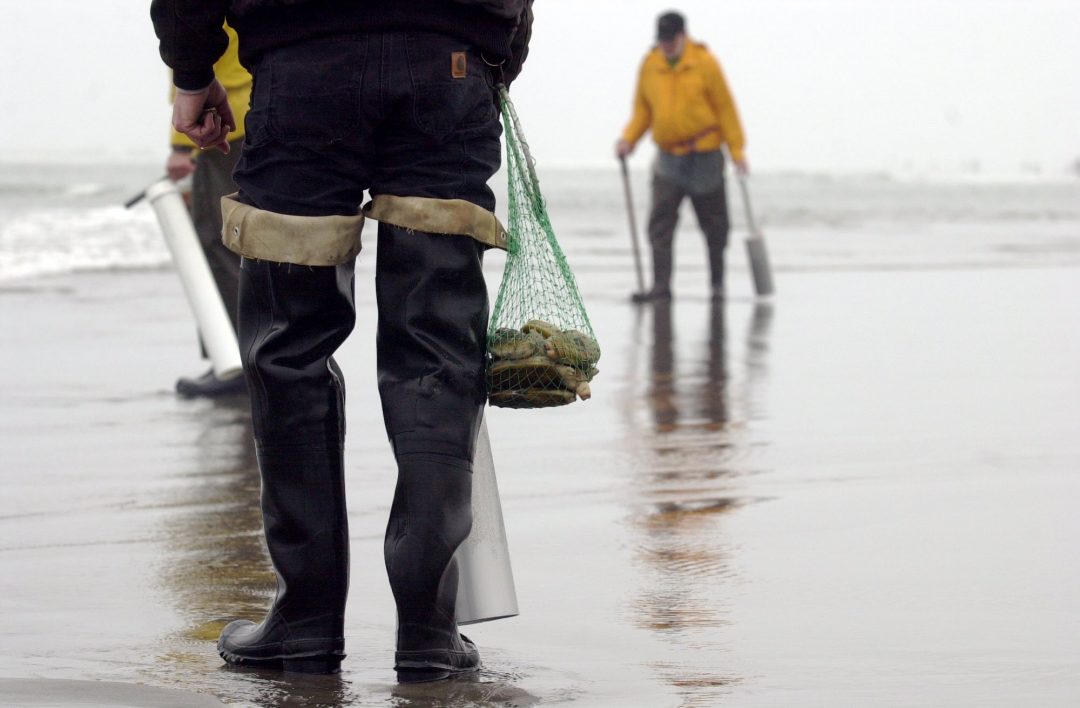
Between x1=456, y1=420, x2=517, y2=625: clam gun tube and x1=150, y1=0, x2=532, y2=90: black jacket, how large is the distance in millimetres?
650

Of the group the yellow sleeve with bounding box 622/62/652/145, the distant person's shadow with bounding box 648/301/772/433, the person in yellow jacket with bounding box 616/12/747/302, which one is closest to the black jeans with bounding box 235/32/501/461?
the distant person's shadow with bounding box 648/301/772/433

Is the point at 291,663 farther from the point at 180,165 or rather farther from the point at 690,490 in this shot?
the point at 180,165

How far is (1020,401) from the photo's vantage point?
627 centimetres

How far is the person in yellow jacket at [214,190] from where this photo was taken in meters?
6.36

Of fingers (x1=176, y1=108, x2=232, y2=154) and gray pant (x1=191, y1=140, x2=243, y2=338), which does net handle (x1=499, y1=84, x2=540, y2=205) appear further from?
gray pant (x1=191, y1=140, x2=243, y2=338)

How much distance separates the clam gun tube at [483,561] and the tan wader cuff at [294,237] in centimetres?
40

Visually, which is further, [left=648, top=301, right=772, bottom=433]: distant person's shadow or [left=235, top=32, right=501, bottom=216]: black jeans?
[left=648, top=301, right=772, bottom=433]: distant person's shadow

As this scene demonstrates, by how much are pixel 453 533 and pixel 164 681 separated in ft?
1.64

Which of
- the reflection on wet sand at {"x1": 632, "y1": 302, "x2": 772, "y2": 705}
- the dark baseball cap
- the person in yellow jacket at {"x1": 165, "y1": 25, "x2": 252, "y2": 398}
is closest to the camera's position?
the reflection on wet sand at {"x1": 632, "y1": 302, "x2": 772, "y2": 705}

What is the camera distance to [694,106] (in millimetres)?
11719

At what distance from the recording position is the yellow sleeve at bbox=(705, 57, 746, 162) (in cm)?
1164

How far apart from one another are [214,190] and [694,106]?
560 cm

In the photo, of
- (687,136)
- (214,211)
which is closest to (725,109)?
(687,136)

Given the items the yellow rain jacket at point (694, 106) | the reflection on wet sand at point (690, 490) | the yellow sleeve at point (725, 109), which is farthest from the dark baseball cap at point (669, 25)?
the reflection on wet sand at point (690, 490)
